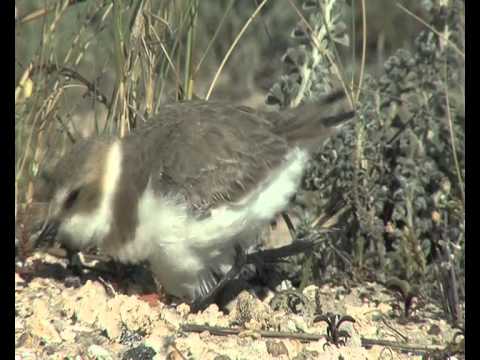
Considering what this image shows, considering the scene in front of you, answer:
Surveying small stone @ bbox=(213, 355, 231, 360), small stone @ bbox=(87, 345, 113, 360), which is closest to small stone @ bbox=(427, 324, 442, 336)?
small stone @ bbox=(213, 355, 231, 360)

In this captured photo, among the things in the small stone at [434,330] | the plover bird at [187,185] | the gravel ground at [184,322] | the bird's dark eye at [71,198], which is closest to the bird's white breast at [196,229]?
the plover bird at [187,185]

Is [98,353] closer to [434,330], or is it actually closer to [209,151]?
[209,151]

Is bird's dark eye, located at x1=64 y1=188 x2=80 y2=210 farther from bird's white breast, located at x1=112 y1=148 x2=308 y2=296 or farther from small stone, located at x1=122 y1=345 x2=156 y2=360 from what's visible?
small stone, located at x1=122 y1=345 x2=156 y2=360

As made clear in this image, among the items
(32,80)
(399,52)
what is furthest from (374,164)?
(32,80)

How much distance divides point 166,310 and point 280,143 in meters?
0.92

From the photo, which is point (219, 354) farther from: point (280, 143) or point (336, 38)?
point (336, 38)

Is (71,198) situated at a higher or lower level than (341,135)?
lower

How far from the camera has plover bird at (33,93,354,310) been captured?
172 inches

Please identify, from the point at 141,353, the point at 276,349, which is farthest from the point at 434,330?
the point at 141,353

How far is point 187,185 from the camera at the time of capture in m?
4.37

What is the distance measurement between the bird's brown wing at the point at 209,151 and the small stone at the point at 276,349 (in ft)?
2.47

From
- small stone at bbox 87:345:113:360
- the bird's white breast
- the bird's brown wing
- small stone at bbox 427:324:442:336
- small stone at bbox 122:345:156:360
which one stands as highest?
the bird's brown wing

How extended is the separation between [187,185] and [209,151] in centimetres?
19

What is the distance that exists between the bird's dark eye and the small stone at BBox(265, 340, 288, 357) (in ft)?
4.00
